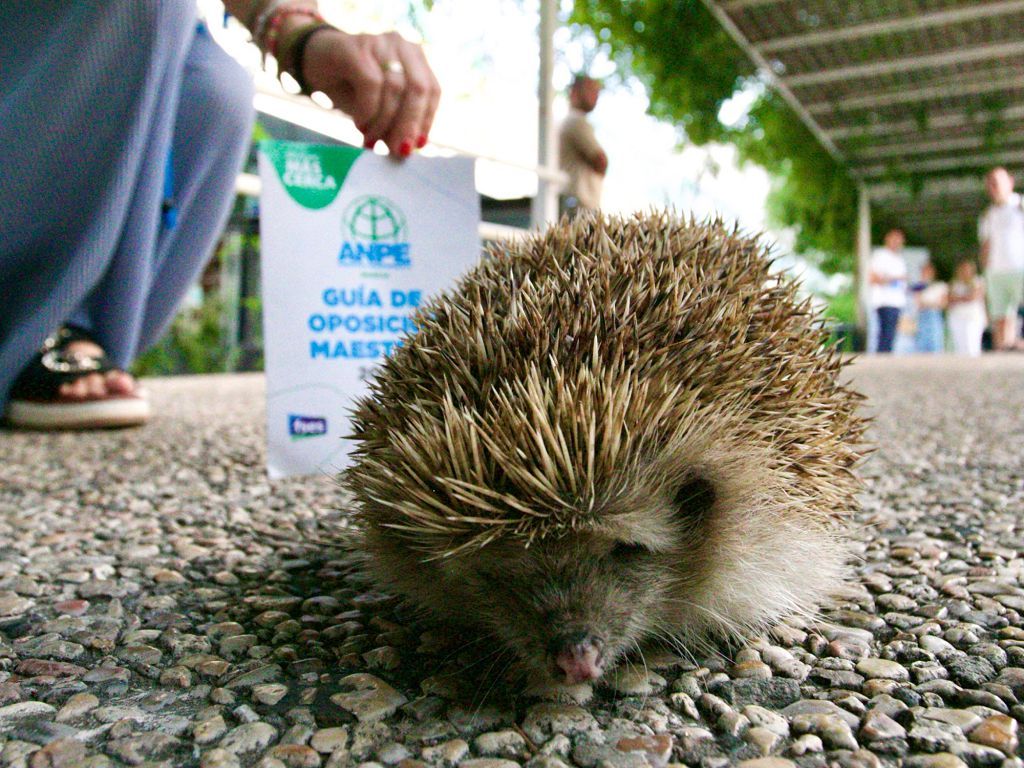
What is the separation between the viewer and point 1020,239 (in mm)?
9453

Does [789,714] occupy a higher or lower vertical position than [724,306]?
lower

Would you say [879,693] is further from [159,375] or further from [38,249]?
[159,375]

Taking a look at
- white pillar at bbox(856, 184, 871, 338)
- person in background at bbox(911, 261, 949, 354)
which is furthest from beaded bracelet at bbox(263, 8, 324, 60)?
person in background at bbox(911, 261, 949, 354)

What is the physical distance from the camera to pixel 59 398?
132 inches

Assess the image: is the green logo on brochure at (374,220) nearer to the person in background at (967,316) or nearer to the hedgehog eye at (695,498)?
the hedgehog eye at (695,498)

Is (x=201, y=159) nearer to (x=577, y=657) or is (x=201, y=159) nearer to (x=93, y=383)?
(x=93, y=383)

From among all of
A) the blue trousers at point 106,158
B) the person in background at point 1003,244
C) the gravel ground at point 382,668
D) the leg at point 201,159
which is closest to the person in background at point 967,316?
the person in background at point 1003,244

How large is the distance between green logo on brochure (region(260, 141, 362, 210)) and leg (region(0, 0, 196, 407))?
1.74 feet

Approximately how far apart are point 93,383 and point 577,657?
9.54ft

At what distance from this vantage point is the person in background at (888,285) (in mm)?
12141

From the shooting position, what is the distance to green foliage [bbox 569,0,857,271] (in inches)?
420

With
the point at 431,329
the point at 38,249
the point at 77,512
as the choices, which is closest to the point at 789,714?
the point at 431,329

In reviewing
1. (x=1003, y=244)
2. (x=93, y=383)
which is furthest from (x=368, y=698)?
(x=1003, y=244)

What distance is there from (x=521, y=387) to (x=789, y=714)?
585 mm
